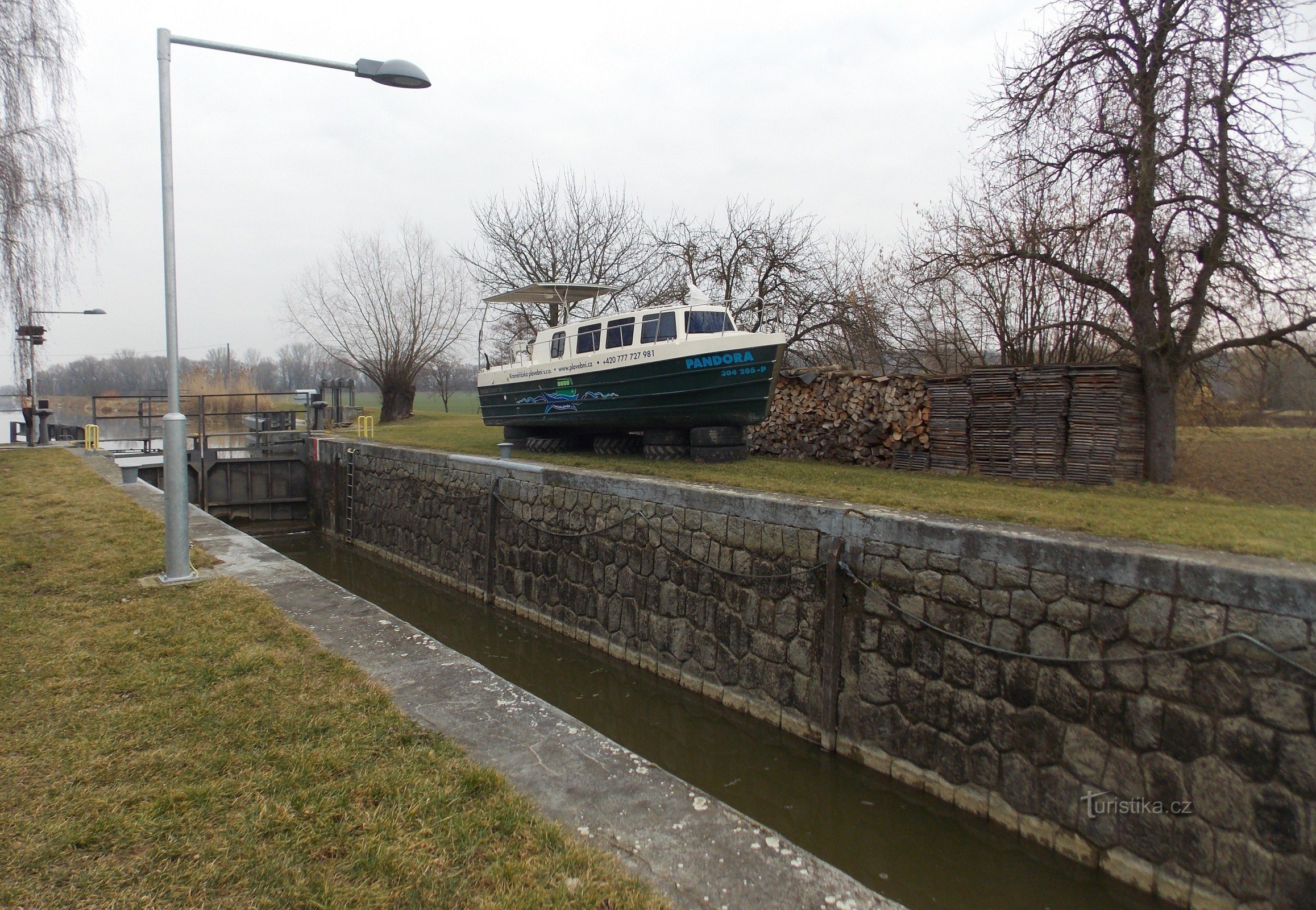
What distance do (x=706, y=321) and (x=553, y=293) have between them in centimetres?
431

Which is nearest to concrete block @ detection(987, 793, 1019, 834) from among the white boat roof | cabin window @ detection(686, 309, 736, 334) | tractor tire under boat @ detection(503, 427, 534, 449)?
cabin window @ detection(686, 309, 736, 334)

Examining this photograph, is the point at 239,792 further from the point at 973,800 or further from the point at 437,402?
the point at 437,402

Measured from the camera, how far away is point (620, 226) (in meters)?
24.3

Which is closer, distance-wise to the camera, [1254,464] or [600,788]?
[600,788]

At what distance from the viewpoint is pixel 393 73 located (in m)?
6.52

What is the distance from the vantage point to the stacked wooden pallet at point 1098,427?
9352mm

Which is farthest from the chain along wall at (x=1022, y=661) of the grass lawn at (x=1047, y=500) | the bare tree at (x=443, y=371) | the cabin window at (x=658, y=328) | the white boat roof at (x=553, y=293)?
the bare tree at (x=443, y=371)

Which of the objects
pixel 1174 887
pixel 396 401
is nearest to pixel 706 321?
pixel 1174 887

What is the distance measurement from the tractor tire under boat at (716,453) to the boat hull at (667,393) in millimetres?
354

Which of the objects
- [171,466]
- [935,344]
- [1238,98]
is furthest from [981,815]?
[935,344]

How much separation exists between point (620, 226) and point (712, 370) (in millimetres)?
15682

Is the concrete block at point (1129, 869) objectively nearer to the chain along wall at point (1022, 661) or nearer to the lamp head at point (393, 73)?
the chain along wall at point (1022, 661)

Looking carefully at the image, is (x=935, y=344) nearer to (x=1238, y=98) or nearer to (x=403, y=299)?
(x=1238, y=98)

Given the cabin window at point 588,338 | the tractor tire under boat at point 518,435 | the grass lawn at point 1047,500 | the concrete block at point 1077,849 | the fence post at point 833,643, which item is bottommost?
the concrete block at point 1077,849
